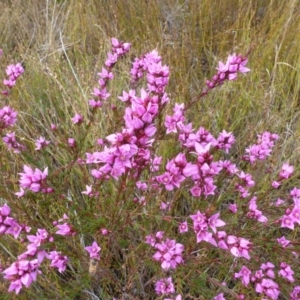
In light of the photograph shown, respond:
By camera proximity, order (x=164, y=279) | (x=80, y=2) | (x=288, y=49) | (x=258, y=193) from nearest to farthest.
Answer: (x=164, y=279), (x=258, y=193), (x=288, y=49), (x=80, y=2)

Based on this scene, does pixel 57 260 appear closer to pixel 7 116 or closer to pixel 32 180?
pixel 32 180

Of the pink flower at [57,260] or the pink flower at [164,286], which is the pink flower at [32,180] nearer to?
the pink flower at [57,260]

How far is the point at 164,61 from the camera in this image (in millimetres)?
2787

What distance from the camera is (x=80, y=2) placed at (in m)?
3.41

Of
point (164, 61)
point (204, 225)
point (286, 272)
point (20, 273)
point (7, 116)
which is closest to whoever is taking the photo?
point (20, 273)

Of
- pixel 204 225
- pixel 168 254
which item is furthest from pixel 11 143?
pixel 204 225

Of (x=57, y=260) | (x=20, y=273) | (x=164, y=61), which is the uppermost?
(x=164, y=61)

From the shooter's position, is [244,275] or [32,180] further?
[244,275]

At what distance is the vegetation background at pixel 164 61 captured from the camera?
2.23m

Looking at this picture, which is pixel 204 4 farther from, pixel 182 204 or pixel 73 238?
pixel 73 238

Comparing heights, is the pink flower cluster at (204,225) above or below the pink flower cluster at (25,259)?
above

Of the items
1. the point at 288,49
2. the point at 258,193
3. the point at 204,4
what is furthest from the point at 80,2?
the point at 258,193

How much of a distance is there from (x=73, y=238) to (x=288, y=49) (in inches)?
85.9

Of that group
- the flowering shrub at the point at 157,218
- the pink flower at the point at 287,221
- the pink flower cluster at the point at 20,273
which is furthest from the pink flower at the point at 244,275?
Result: the pink flower cluster at the point at 20,273
